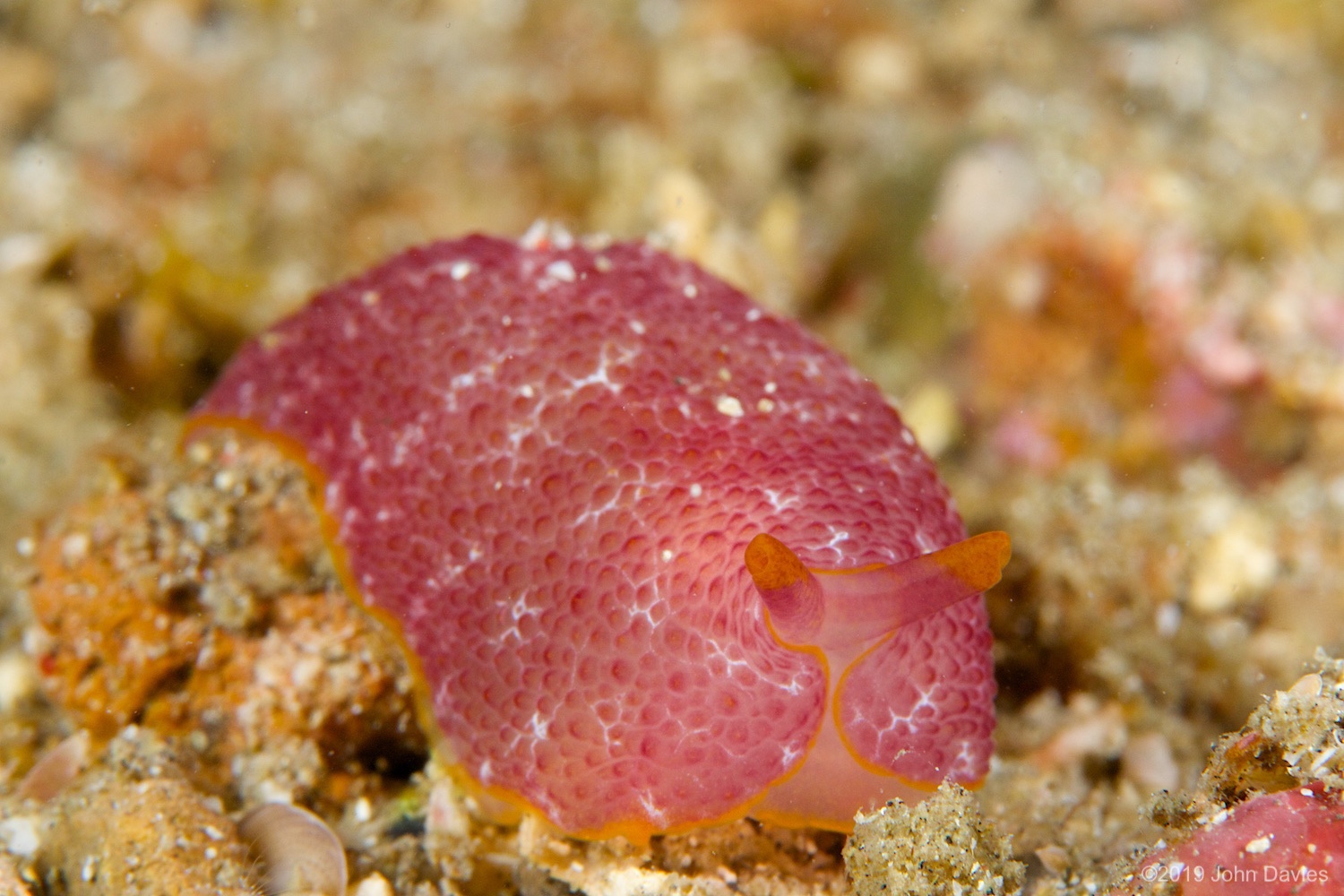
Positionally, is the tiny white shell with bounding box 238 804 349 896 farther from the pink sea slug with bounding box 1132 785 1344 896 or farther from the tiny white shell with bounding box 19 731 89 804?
the pink sea slug with bounding box 1132 785 1344 896

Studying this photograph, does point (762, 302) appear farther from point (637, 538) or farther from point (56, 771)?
point (56, 771)

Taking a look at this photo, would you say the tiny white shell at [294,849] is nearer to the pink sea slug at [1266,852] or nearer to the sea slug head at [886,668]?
the sea slug head at [886,668]

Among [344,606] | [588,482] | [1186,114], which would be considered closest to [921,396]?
[1186,114]

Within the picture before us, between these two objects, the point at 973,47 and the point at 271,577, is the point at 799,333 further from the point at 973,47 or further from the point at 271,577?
the point at 973,47

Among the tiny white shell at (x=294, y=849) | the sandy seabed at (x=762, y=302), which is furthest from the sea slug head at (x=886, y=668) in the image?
the tiny white shell at (x=294, y=849)

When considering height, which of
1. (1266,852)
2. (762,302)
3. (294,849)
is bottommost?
(294,849)

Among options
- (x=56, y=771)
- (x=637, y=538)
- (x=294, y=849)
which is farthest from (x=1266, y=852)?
(x=56, y=771)
